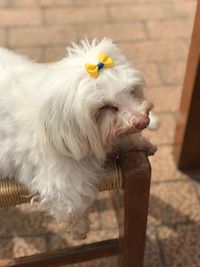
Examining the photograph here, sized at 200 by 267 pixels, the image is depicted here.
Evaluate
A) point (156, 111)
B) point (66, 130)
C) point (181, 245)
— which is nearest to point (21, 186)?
point (66, 130)

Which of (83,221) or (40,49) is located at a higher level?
(40,49)

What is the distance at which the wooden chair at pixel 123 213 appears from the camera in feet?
3.48

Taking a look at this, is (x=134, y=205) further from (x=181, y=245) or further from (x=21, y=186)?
(x=181, y=245)

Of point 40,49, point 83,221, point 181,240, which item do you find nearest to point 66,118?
point 83,221

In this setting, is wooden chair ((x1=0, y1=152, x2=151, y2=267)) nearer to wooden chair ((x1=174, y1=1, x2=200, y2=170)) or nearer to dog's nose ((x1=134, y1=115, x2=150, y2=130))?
dog's nose ((x1=134, y1=115, x2=150, y2=130))

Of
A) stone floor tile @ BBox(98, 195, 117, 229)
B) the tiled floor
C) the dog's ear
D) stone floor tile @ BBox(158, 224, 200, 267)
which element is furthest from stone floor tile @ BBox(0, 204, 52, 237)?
the dog's ear

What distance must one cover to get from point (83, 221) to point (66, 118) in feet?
1.17

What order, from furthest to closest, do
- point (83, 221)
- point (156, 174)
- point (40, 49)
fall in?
point (40, 49) → point (156, 174) → point (83, 221)

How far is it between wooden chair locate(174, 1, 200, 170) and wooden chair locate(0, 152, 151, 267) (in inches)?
18.6

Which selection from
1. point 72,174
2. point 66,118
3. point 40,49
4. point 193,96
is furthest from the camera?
point 40,49

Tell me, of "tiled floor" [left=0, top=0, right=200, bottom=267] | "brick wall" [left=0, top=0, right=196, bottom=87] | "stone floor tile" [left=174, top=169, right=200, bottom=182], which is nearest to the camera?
"tiled floor" [left=0, top=0, right=200, bottom=267]

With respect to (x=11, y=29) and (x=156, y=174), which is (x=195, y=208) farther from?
(x=11, y=29)

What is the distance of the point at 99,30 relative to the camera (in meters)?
2.41

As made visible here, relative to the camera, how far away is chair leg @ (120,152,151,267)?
105cm
